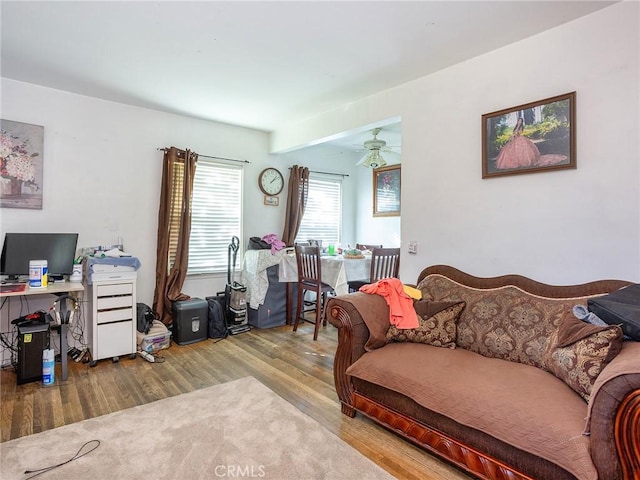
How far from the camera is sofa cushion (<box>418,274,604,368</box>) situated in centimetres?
211

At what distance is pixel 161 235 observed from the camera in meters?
4.11

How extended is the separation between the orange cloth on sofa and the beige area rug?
0.85 meters

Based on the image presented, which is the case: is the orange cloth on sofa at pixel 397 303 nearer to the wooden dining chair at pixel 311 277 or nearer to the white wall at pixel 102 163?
the wooden dining chair at pixel 311 277

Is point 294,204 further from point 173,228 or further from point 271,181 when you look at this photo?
point 173,228

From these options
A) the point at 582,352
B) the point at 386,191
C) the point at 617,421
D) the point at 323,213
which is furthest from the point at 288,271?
the point at 617,421

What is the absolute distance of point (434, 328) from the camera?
241 cm

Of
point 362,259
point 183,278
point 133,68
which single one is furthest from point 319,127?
point 183,278

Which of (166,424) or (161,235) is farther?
(161,235)

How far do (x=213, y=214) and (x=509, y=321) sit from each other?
3596mm

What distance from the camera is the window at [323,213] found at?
561 centimetres

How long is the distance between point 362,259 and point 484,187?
5.76 ft

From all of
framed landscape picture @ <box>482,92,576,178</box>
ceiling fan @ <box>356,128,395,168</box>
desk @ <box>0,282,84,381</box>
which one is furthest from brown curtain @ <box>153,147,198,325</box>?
framed landscape picture @ <box>482,92,576,178</box>

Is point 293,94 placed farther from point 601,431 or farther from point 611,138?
point 601,431

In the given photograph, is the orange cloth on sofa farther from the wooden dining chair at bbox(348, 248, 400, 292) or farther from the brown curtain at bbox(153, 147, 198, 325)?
the brown curtain at bbox(153, 147, 198, 325)
